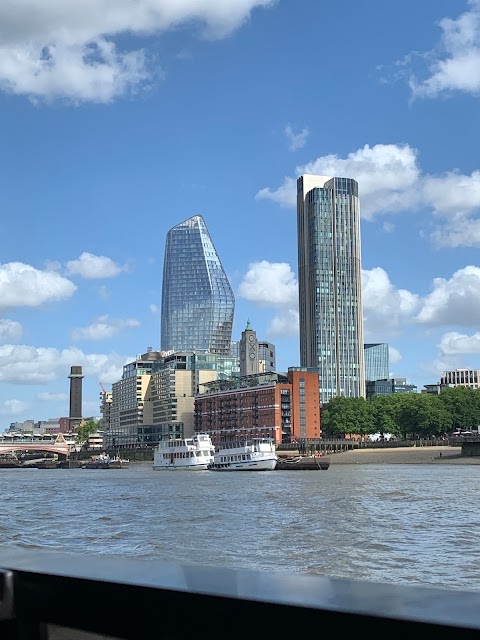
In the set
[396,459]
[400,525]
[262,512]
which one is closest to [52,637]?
[400,525]

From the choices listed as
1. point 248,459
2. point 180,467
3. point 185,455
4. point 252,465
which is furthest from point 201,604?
point 185,455

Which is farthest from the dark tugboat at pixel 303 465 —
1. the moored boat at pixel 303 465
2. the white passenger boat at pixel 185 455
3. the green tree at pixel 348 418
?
the green tree at pixel 348 418

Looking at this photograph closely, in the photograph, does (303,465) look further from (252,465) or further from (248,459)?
(248,459)

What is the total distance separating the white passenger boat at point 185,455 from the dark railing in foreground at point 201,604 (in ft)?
417

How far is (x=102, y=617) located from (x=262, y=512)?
38129mm

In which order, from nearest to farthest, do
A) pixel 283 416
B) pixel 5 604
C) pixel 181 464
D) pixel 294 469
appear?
pixel 5 604, pixel 294 469, pixel 181 464, pixel 283 416

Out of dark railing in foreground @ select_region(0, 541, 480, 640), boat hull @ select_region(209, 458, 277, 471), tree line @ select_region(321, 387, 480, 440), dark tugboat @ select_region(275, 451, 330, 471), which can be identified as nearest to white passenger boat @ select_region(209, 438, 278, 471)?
boat hull @ select_region(209, 458, 277, 471)

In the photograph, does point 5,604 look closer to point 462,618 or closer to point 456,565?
point 462,618

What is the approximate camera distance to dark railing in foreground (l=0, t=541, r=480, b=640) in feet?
9.59

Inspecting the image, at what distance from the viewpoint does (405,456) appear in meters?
141

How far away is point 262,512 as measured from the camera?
4106cm

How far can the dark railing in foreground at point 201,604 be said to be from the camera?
292 cm

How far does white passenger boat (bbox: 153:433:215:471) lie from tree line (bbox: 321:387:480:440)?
49960mm

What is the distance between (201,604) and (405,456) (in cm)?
14259
